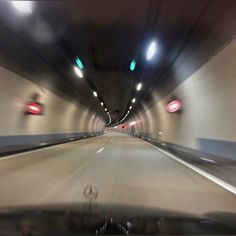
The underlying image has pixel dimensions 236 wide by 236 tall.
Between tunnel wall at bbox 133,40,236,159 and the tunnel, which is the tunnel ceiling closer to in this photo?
the tunnel

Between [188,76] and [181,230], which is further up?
[188,76]

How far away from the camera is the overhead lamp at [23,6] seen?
9.93 meters

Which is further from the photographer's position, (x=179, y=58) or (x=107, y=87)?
(x=107, y=87)

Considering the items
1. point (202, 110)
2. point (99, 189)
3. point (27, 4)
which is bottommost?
point (99, 189)

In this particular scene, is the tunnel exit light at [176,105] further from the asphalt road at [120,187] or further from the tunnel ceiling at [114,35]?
the asphalt road at [120,187]

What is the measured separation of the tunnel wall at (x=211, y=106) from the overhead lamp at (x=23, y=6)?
6073mm

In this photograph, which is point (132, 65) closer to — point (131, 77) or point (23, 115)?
point (131, 77)

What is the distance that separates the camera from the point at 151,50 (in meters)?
15.3

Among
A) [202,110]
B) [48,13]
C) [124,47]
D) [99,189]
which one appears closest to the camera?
[99,189]

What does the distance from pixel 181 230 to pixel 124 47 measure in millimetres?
11635

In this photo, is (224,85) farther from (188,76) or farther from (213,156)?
(188,76)

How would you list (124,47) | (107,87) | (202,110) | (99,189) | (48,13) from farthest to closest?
(107,87), (202,110), (124,47), (48,13), (99,189)

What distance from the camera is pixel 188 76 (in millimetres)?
18641

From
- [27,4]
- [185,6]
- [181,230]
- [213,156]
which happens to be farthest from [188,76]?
[181,230]
